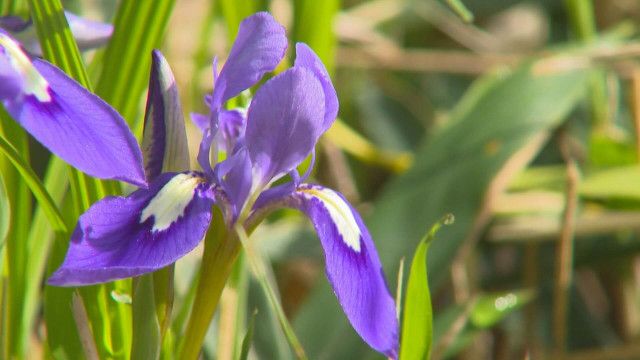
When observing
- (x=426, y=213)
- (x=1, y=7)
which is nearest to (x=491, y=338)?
(x=426, y=213)

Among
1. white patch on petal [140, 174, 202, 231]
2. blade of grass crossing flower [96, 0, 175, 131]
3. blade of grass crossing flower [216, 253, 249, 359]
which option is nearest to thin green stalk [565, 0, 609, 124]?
blade of grass crossing flower [216, 253, 249, 359]

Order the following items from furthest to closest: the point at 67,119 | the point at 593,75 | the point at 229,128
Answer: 1. the point at 593,75
2. the point at 229,128
3. the point at 67,119

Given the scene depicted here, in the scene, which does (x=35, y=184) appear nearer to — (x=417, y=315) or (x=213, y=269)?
(x=213, y=269)

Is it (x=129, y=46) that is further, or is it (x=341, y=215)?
(x=129, y=46)

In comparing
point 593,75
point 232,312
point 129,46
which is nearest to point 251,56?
point 129,46

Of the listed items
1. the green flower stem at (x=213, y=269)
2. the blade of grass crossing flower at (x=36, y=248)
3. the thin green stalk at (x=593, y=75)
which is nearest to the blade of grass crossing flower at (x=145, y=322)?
the green flower stem at (x=213, y=269)

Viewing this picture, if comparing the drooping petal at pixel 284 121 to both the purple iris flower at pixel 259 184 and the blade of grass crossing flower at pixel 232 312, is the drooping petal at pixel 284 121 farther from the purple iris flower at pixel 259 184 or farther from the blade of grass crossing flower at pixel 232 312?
the blade of grass crossing flower at pixel 232 312
